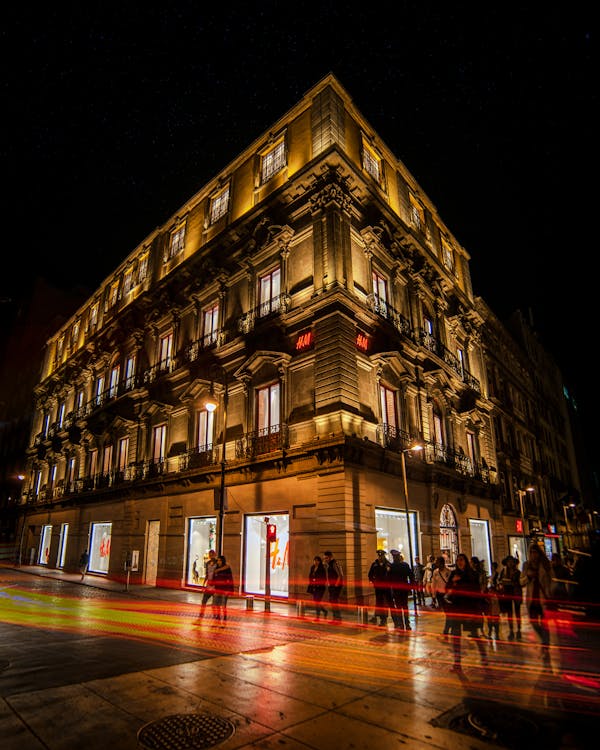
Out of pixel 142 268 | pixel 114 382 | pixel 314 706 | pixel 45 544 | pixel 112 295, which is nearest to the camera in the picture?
pixel 314 706

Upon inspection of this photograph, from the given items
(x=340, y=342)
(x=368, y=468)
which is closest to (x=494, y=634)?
(x=368, y=468)

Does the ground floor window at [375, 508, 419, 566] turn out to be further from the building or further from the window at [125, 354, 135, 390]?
the window at [125, 354, 135, 390]

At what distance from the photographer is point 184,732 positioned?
4.99 meters

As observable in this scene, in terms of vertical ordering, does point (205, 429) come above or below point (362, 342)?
below

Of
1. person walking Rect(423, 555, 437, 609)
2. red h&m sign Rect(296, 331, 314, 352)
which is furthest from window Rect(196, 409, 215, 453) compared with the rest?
person walking Rect(423, 555, 437, 609)

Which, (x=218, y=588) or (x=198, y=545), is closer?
(x=218, y=588)

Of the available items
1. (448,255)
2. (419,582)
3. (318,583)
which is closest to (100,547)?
(318,583)

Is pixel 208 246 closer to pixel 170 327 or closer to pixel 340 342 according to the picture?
pixel 170 327

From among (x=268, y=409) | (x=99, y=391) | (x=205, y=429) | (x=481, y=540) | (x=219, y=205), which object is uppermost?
(x=219, y=205)

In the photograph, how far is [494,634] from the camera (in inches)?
451

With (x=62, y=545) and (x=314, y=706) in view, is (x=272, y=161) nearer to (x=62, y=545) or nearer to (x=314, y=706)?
(x=314, y=706)

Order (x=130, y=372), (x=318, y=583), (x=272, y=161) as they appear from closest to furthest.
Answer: (x=318, y=583)
(x=272, y=161)
(x=130, y=372)

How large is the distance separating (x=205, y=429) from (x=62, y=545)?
19335 mm

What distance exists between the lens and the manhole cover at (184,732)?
470 centimetres
